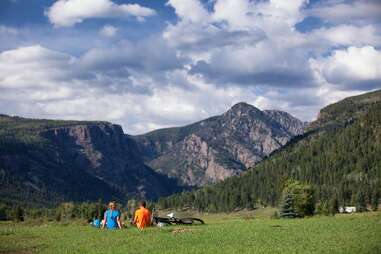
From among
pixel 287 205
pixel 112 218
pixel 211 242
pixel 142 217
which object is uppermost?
→ pixel 142 217

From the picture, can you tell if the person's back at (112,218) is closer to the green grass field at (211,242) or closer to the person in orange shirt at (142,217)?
the person in orange shirt at (142,217)

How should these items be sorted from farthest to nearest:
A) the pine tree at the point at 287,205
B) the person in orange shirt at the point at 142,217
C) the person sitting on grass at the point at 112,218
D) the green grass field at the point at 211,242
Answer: the pine tree at the point at 287,205
the person sitting on grass at the point at 112,218
the person in orange shirt at the point at 142,217
the green grass field at the point at 211,242

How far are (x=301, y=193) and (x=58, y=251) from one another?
366ft

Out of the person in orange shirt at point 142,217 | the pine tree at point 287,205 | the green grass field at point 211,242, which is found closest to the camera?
the green grass field at point 211,242

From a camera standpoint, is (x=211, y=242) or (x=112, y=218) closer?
(x=211, y=242)

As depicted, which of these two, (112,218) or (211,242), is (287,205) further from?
(211,242)

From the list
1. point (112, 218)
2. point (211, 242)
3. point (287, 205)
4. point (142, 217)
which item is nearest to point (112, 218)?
point (112, 218)

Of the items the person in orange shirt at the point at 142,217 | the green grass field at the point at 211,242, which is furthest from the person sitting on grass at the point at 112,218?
the green grass field at the point at 211,242

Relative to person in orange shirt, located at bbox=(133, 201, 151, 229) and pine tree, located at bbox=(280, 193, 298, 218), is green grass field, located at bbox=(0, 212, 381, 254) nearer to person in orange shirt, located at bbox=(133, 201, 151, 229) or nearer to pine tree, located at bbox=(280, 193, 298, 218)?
person in orange shirt, located at bbox=(133, 201, 151, 229)

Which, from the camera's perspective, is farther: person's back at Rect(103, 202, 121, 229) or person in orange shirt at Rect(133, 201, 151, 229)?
person's back at Rect(103, 202, 121, 229)

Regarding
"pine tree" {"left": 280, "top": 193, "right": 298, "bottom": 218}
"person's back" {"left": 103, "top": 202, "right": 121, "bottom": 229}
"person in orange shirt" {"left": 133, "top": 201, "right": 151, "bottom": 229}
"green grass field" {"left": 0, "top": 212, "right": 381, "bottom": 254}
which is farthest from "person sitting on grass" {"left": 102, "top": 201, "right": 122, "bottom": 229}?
"pine tree" {"left": 280, "top": 193, "right": 298, "bottom": 218}

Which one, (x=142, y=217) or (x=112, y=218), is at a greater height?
(x=142, y=217)

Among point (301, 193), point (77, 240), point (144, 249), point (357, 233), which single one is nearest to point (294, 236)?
point (357, 233)

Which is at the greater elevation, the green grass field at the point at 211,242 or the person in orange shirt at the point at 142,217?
the person in orange shirt at the point at 142,217
